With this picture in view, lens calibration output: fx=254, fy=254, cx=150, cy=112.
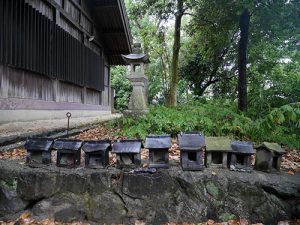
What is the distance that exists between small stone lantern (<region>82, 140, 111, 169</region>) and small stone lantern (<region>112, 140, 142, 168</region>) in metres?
0.15

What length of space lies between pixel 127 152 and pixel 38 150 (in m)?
1.23

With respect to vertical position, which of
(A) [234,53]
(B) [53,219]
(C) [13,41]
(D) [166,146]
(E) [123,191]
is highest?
(A) [234,53]

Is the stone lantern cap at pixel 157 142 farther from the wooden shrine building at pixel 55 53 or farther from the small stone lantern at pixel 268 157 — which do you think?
the wooden shrine building at pixel 55 53

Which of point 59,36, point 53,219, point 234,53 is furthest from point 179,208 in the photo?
point 234,53

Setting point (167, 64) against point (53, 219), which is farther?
point (167, 64)

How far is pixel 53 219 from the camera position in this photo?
333 cm

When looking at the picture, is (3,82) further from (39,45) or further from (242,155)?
(242,155)

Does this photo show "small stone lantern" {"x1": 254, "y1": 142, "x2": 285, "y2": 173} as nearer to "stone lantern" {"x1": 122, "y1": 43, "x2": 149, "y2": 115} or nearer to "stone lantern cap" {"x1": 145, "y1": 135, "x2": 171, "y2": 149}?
"stone lantern cap" {"x1": 145, "y1": 135, "x2": 171, "y2": 149}

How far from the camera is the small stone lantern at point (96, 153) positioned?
3441 millimetres

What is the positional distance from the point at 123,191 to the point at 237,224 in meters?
1.51

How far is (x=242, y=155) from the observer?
352 centimetres

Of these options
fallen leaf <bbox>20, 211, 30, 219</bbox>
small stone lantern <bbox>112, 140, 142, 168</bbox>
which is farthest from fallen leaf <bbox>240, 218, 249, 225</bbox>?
fallen leaf <bbox>20, 211, 30, 219</bbox>

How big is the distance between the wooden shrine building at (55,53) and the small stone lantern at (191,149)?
4.86m

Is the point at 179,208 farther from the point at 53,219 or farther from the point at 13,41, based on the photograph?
the point at 13,41
